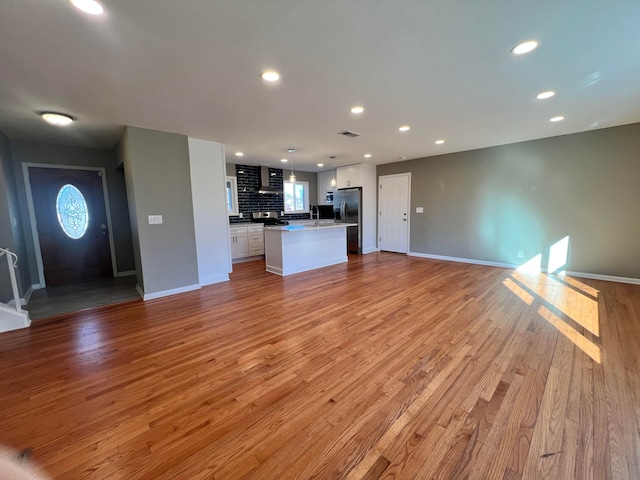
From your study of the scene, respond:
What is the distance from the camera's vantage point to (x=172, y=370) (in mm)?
2105

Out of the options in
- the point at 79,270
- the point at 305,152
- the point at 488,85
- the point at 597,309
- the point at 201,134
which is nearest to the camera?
the point at 488,85

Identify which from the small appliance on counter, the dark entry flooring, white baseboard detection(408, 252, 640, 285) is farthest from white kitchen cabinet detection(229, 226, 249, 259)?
white baseboard detection(408, 252, 640, 285)

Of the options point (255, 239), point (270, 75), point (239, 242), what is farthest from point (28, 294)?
point (270, 75)

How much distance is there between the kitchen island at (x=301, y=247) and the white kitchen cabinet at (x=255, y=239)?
1.15m

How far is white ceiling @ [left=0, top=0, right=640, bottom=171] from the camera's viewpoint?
1.53 m

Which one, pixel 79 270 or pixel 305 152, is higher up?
pixel 305 152

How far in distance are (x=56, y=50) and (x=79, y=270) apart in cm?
437

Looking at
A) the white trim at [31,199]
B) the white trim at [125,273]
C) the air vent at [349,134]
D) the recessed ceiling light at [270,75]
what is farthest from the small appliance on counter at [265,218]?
the recessed ceiling light at [270,75]

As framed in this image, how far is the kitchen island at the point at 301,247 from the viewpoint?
494 cm

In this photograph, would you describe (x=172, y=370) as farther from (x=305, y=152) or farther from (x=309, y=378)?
(x=305, y=152)

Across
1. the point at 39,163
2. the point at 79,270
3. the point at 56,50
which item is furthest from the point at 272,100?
the point at 79,270

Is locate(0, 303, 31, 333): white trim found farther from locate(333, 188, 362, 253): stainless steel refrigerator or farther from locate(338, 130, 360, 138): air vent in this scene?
locate(333, 188, 362, 253): stainless steel refrigerator

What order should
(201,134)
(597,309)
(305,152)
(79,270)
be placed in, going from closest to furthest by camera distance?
(597,309), (201,134), (79,270), (305,152)

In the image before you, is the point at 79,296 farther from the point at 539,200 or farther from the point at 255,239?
the point at 539,200
